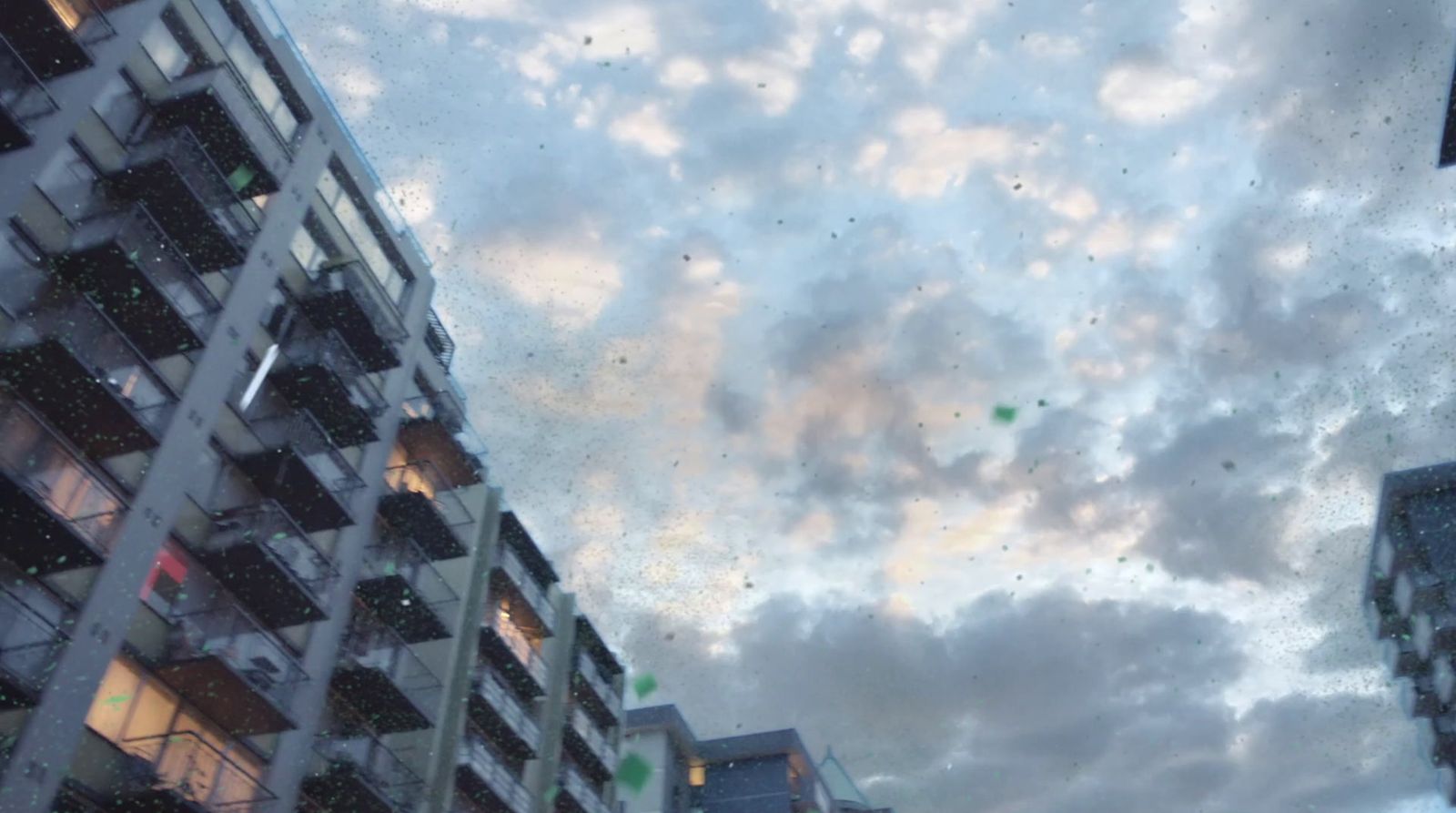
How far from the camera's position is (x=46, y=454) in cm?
1655

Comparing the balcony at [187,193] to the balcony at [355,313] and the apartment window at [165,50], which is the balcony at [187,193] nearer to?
the apartment window at [165,50]

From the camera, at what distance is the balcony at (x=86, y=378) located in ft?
53.6

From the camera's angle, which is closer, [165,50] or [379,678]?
[165,50]

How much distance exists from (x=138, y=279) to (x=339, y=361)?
6460mm

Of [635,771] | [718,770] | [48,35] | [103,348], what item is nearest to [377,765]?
[103,348]

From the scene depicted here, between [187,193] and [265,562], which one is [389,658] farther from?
[187,193]

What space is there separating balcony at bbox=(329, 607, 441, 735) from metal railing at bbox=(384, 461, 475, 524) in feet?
10.7

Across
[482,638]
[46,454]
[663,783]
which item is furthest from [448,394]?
[663,783]

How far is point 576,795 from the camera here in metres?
33.5

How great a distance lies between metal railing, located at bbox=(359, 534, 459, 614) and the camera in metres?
24.7

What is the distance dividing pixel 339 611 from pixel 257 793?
4.22 meters

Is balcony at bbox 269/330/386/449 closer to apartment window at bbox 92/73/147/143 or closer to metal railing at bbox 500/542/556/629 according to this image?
apartment window at bbox 92/73/147/143

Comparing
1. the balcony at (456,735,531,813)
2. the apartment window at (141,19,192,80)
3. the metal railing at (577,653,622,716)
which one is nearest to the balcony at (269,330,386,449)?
the apartment window at (141,19,192,80)

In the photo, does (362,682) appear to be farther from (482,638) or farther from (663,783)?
(663,783)
